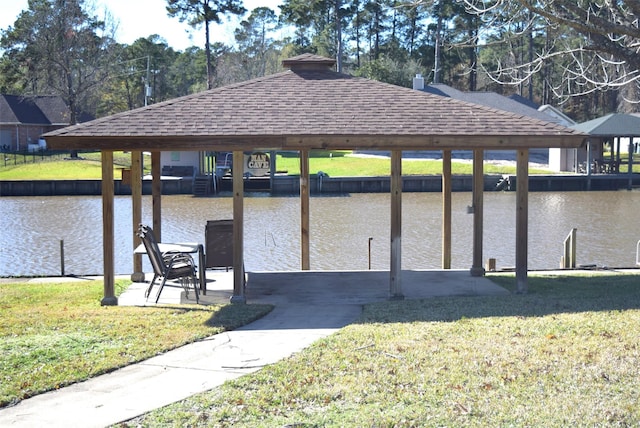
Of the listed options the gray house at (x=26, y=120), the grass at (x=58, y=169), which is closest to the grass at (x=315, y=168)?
the grass at (x=58, y=169)

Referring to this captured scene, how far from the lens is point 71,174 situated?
46062 millimetres

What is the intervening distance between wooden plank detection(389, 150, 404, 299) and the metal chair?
265 cm

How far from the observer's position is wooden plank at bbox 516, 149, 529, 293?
11.8 metres

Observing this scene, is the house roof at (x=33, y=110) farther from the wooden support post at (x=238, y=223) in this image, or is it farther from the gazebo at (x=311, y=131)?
the wooden support post at (x=238, y=223)

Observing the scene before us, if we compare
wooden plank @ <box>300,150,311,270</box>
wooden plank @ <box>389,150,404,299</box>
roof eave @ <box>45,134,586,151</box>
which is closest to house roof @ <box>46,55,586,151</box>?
roof eave @ <box>45,134,586,151</box>

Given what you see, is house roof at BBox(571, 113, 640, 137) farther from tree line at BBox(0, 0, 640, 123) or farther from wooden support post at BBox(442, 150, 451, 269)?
wooden support post at BBox(442, 150, 451, 269)

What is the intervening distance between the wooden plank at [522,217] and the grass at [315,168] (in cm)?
3391

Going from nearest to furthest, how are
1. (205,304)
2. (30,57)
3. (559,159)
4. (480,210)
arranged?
(205,304)
(480,210)
(559,159)
(30,57)

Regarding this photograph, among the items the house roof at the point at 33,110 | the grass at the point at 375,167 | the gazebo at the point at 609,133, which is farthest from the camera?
the house roof at the point at 33,110

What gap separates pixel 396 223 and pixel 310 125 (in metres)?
1.75

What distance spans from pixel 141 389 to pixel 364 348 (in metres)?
2.19

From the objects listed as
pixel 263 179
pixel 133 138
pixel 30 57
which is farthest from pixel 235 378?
pixel 30 57

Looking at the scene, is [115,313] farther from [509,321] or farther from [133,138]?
[509,321]

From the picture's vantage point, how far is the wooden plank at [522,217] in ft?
38.5
